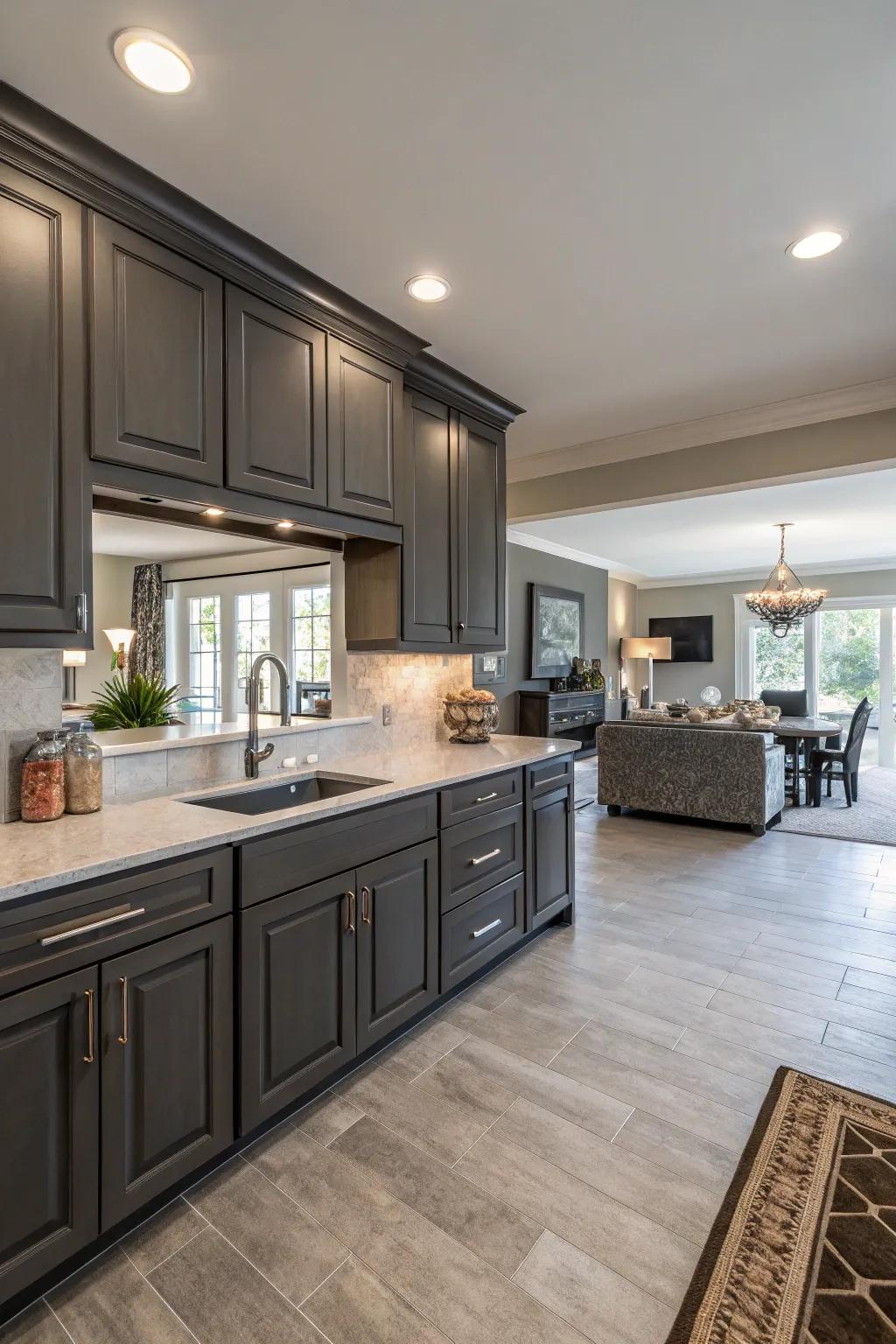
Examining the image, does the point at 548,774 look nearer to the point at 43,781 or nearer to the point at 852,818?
the point at 43,781

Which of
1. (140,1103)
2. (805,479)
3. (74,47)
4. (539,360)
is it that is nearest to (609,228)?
(539,360)

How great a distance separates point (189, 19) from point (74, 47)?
0.28 metres

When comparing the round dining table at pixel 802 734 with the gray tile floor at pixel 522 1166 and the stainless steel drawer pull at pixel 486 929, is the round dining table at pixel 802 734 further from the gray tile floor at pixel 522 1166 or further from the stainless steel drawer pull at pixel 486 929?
the stainless steel drawer pull at pixel 486 929

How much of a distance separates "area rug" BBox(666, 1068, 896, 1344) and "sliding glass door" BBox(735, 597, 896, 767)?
771cm

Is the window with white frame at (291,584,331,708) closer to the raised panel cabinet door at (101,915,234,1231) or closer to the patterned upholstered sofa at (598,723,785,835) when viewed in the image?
the raised panel cabinet door at (101,915,234,1231)

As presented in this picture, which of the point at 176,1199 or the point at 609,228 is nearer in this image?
the point at 176,1199

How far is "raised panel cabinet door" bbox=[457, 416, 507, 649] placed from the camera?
327 centimetres

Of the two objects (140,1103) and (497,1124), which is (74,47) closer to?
(140,1103)

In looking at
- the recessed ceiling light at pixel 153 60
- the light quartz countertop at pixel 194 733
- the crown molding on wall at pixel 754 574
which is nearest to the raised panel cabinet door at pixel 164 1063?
the light quartz countertop at pixel 194 733

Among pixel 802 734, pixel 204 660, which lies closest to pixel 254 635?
pixel 204 660

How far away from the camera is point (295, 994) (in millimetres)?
1903

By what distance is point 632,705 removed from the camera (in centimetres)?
1010

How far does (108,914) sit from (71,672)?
109 centimetres

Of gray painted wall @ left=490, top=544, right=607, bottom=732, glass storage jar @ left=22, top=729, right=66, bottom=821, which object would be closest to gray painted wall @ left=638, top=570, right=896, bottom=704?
gray painted wall @ left=490, top=544, right=607, bottom=732
